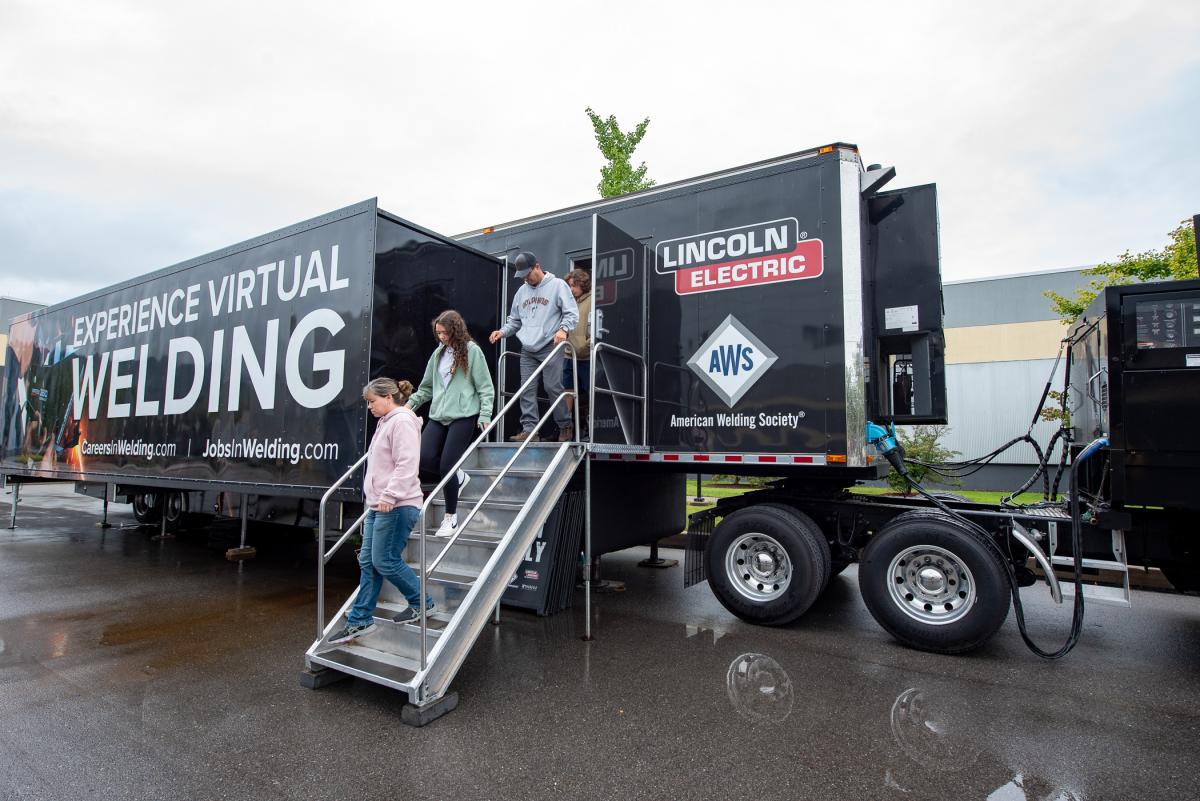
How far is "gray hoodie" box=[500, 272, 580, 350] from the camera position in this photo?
18.1 feet

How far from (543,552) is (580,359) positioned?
5.85 ft

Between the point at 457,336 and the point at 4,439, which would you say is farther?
the point at 4,439

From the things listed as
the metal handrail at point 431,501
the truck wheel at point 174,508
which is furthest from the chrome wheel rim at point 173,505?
the metal handrail at point 431,501

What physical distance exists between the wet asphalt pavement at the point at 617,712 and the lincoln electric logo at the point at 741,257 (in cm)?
296

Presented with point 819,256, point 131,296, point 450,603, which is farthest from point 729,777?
point 131,296

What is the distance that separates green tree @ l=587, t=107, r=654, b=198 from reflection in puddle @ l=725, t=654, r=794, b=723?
30.8 ft

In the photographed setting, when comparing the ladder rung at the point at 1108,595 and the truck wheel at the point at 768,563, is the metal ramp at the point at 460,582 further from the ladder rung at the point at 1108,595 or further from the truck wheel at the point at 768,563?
the ladder rung at the point at 1108,595

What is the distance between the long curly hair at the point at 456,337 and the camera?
16.4 feet

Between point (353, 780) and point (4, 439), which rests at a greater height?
point (4, 439)

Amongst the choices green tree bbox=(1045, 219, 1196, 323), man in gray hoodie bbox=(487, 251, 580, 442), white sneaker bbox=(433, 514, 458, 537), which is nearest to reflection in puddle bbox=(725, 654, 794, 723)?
white sneaker bbox=(433, 514, 458, 537)

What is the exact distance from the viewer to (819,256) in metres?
5.26

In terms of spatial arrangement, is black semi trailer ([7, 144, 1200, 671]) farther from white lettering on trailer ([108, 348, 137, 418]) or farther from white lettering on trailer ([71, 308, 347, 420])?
white lettering on trailer ([108, 348, 137, 418])

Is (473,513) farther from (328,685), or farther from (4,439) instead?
(4,439)

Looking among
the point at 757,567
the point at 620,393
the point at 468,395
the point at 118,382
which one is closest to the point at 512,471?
the point at 468,395
